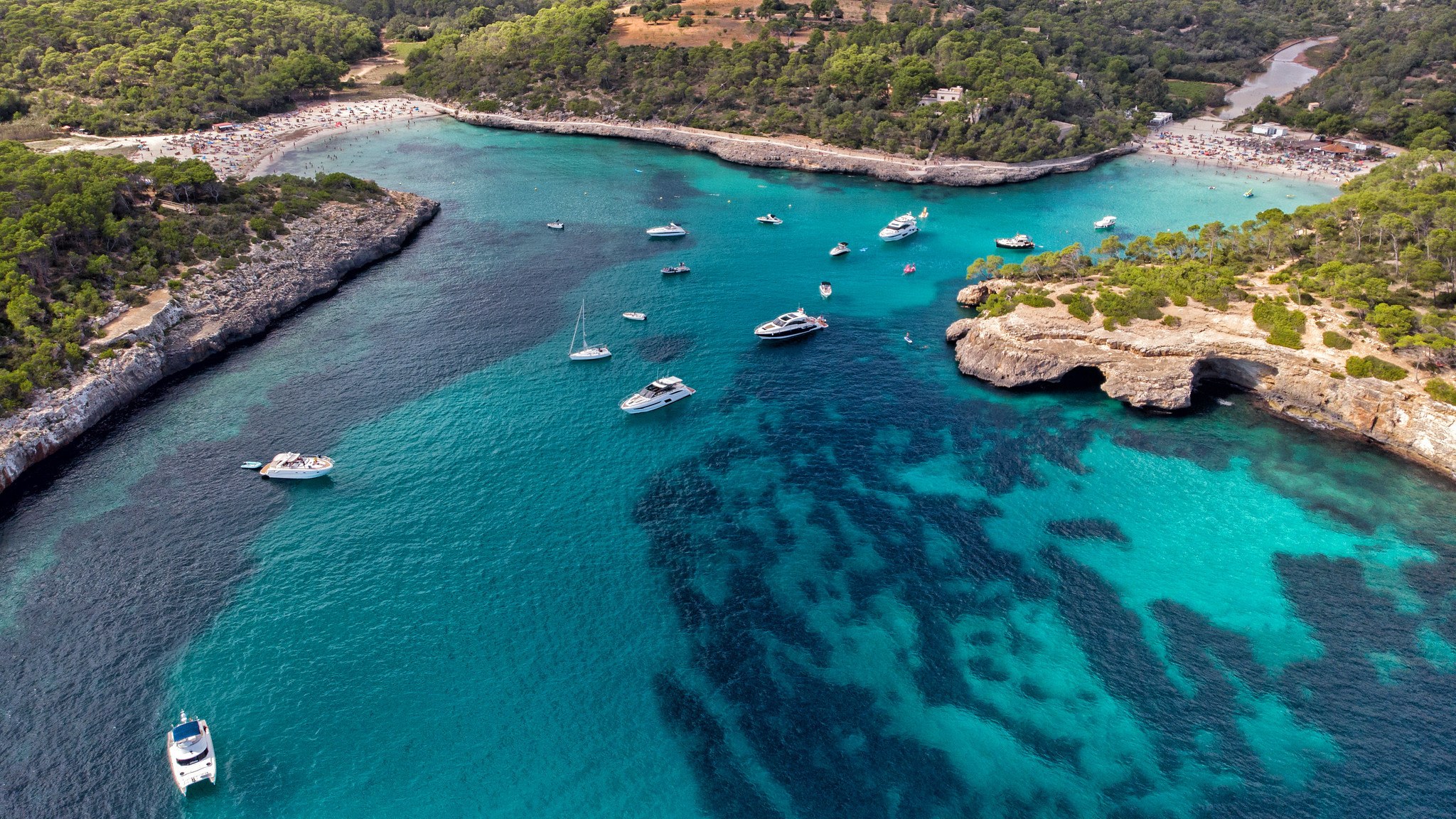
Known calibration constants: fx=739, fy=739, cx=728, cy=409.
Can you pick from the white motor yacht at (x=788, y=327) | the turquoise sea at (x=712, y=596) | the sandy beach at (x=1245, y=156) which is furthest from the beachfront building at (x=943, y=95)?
the turquoise sea at (x=712, y=596)

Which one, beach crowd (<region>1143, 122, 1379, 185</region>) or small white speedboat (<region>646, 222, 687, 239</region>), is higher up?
beach crowd (<region>1143, 122, 1379, 185</region>)

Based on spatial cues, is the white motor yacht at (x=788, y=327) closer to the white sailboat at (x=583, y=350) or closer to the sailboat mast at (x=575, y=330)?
the white sailboat at (x=583, y=350)

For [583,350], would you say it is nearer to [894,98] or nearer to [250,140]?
[894,98]

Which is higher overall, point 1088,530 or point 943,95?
point 943,95

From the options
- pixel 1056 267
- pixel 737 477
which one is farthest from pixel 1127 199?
pixel 737 477

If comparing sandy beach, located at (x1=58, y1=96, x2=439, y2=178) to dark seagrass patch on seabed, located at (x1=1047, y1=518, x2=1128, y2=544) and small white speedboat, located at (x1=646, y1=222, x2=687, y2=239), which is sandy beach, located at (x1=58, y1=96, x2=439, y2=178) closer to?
small white speedboat, located at (x1=646, y1=222, x2=687, y2=239)

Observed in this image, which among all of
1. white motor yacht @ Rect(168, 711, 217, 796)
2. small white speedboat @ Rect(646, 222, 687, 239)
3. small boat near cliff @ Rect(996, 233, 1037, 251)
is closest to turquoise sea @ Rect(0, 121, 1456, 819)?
white motor yacht @ Rect(168, 711, 217, 796)

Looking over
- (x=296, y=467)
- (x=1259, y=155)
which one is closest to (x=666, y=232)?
(x=296, y=467)
